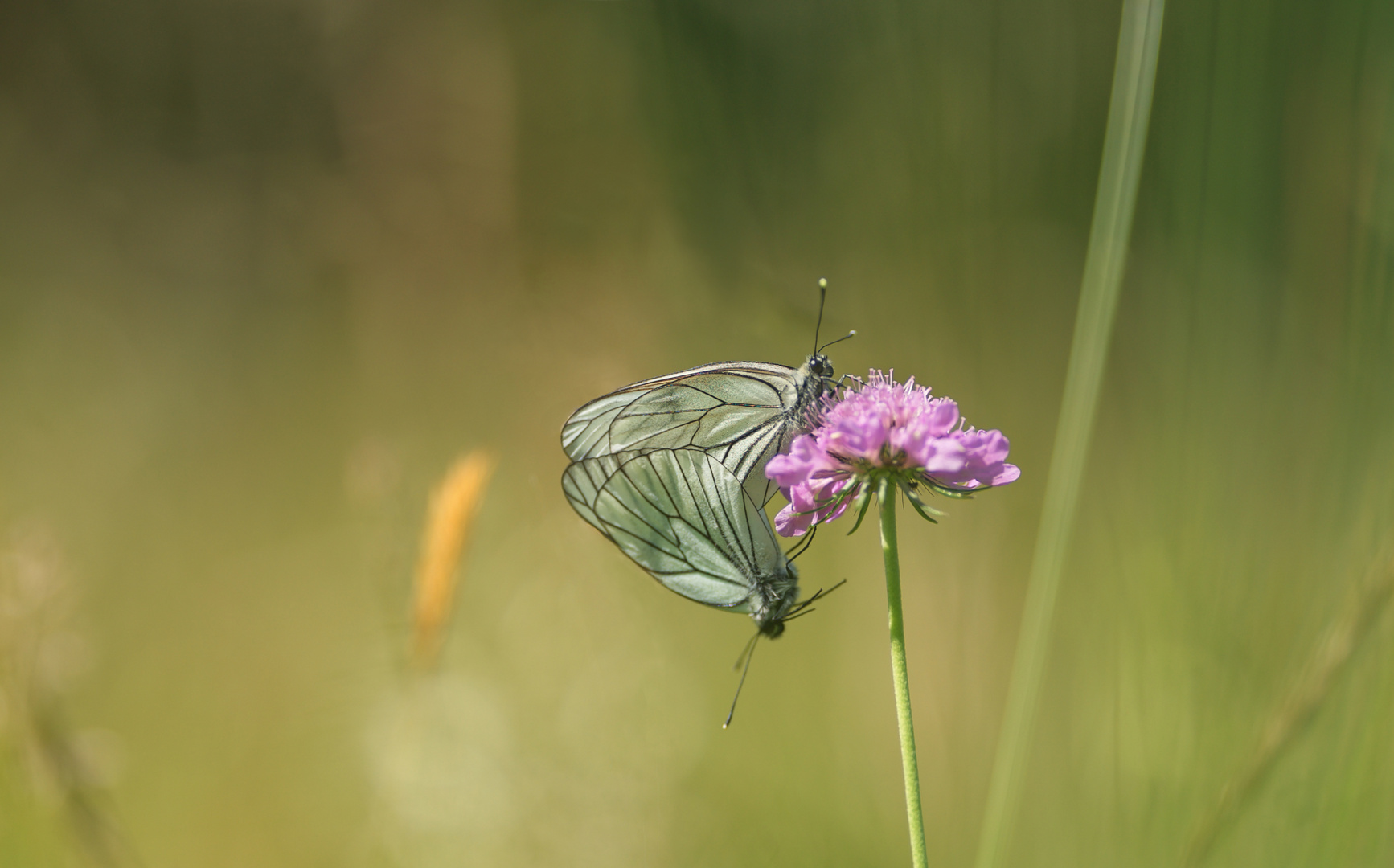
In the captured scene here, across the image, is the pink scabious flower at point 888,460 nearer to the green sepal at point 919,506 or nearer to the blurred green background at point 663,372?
the green sepal at point 919,506

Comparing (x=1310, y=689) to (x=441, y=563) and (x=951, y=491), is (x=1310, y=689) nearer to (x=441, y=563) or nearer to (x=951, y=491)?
(x=951, y=491)

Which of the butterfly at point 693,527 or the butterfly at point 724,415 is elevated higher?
the butterfly at point 724,415

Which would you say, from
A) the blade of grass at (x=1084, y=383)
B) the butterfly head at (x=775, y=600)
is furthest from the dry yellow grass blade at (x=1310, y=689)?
the butterfly head at (x=775, y=600)

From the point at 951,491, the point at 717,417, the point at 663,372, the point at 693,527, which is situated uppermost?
the point at 663,372

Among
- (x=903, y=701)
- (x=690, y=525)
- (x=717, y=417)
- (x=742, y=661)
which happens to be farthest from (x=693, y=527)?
(x=742, y=661)

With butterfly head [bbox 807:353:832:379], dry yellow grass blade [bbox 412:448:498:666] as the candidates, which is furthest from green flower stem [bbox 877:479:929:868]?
dry yellow grass blade [bbox 412:448:498:666]

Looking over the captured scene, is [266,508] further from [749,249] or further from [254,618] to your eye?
[749,249]

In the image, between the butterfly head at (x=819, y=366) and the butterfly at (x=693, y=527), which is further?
the butterfly head at (x=819, y=366)
